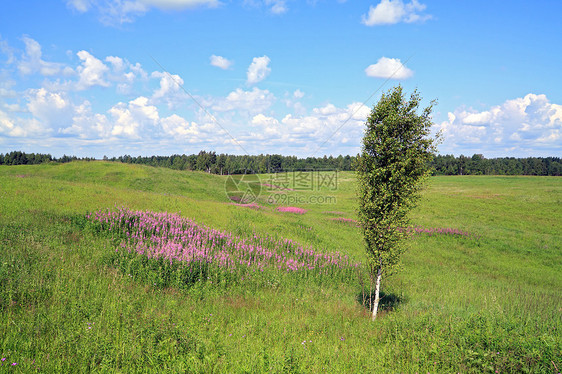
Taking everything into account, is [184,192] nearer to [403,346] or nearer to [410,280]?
[410,280]

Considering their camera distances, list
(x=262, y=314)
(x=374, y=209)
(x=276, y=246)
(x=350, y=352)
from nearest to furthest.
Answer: (x=350, y=352) < (x=262, y=314) < (x=374, y=209) < (x=276, y=246)

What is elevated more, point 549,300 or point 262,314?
point 262,314

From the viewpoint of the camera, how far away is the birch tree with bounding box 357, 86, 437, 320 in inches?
385

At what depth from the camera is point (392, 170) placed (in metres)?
9.68

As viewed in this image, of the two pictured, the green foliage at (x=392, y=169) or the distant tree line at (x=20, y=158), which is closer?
the green foliage at (x=392, y=169)

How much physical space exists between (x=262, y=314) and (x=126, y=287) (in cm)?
452

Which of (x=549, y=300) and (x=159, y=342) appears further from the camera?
(x=549, y=300)

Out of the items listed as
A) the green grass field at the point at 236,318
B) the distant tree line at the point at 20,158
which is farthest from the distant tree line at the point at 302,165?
the green grass field at the point at 236,318

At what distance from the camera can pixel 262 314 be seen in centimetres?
845

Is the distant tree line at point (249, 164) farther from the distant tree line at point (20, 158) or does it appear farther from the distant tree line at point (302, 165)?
the distant tree line at point (20, 158)

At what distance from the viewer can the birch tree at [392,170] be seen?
977 cm

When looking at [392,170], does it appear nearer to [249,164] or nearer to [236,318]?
[236,318]


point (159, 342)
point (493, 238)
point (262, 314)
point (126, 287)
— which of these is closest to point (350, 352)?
point (262, 314)

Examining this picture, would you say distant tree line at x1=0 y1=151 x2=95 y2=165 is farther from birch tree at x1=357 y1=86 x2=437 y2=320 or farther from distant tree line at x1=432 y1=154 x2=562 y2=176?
distant tree line at x1=432 y1=154 x2=562 y2=176
